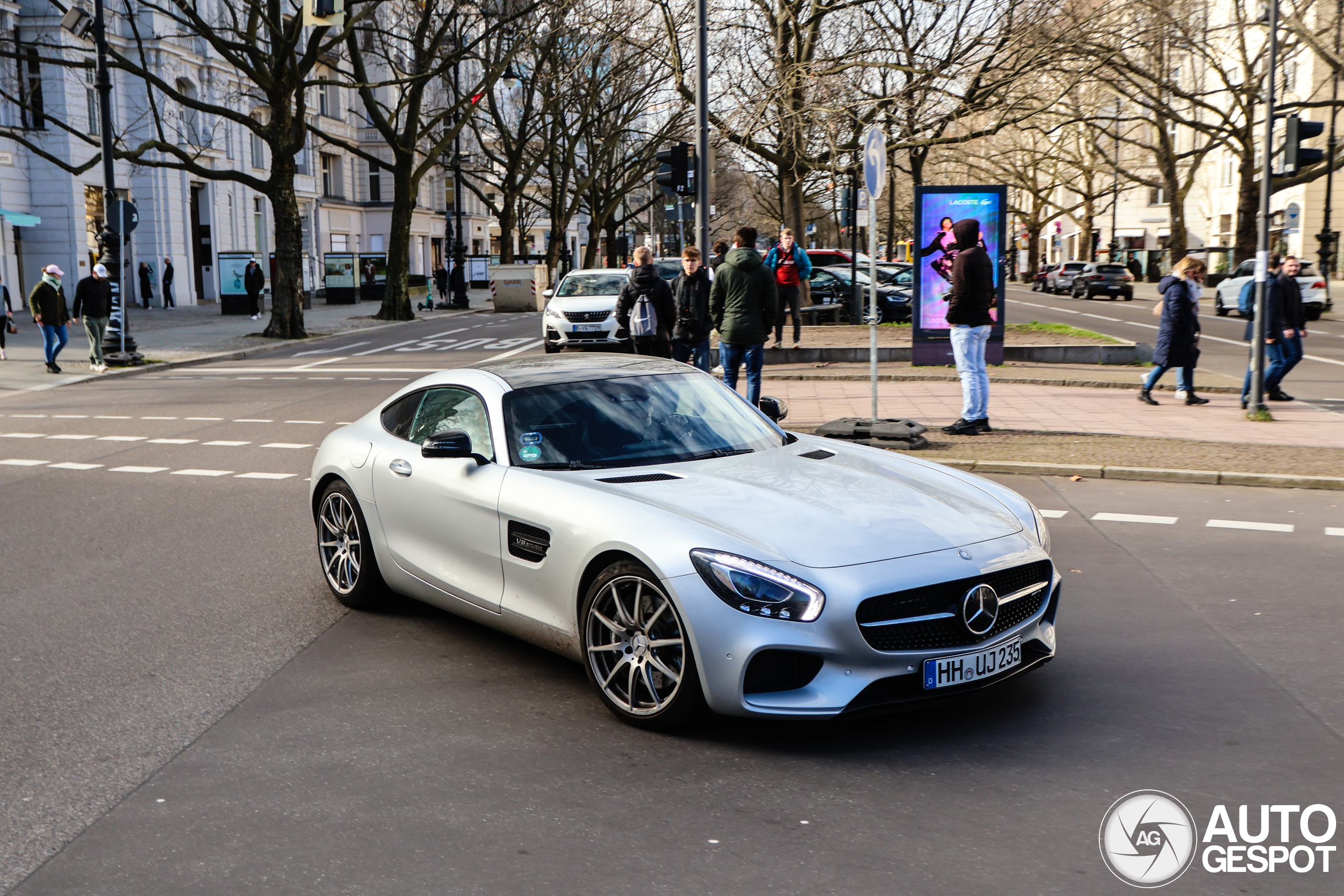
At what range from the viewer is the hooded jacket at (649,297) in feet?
47.3

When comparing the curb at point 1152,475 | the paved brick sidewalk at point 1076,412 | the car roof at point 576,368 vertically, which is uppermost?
the car roof at point 576,368

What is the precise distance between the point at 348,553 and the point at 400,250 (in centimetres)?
3175

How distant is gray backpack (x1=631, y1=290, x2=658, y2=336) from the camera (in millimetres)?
14117

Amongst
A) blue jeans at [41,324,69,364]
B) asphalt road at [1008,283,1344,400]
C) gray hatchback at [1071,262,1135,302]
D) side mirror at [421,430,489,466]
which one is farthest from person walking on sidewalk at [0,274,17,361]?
gray hatchback at [1071,262,1135,302]

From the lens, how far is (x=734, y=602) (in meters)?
4.32

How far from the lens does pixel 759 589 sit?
170 inches

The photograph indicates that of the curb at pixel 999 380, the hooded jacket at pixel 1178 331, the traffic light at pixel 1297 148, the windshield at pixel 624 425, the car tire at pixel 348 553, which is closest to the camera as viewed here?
the windshield at pixel 624 425

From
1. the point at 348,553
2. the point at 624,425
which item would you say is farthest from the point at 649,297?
the point at 624,425

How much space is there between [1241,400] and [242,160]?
45637 millimetres

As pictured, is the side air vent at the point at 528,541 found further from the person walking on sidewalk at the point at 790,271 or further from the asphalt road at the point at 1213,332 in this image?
the person walking on sidewalk at the point at 790,271

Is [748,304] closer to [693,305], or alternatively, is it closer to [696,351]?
[693,305]

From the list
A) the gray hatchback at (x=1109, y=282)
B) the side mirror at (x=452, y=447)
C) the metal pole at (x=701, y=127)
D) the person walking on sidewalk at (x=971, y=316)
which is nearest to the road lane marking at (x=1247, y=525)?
the person walking on sidewalk at (x=971, y=316)

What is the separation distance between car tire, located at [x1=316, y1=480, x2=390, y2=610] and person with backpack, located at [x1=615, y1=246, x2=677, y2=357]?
775 cm

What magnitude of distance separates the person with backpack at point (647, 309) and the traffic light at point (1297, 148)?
6688mm
